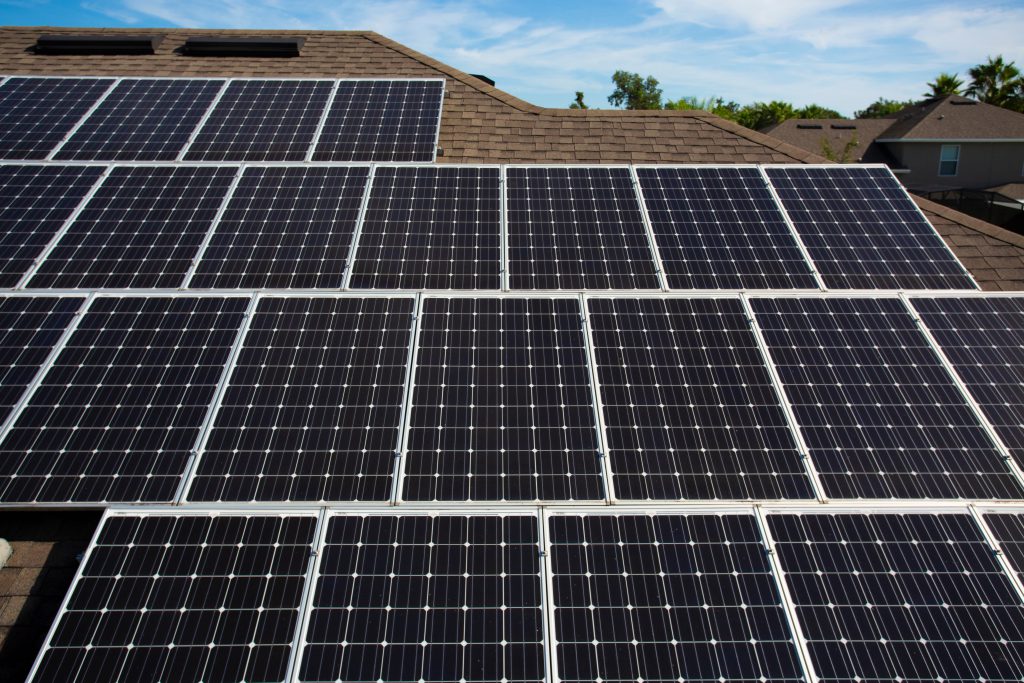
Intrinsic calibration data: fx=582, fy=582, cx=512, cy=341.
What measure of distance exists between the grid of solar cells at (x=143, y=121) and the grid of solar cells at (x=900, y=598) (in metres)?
16.0

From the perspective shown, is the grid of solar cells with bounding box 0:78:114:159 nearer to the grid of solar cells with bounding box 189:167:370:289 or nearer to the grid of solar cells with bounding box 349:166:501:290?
the grid of solar cells with bounding box 189:167:370:289

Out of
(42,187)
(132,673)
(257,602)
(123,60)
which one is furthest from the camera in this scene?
(123,60)

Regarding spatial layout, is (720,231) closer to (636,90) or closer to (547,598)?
(547,598)

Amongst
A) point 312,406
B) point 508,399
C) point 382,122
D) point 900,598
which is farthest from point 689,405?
point 382,122

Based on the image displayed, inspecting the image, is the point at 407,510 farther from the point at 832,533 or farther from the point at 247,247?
the point at 247,247

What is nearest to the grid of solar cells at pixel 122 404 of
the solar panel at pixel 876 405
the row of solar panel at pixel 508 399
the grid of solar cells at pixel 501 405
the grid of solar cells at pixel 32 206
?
the row of solar panel at pixel 508 399

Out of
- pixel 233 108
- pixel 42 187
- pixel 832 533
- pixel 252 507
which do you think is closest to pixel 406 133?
pixel 233 108

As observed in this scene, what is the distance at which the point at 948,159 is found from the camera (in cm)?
4269

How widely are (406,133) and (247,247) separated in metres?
5.92

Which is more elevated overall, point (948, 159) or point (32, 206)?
point (948, 159)

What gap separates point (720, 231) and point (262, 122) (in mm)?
12224

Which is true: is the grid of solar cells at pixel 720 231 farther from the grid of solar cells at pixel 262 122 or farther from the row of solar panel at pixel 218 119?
the grid of solar cells at pixel 262 122

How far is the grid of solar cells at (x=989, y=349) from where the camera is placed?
→ 29.2ft

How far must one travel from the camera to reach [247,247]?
37.1ft
